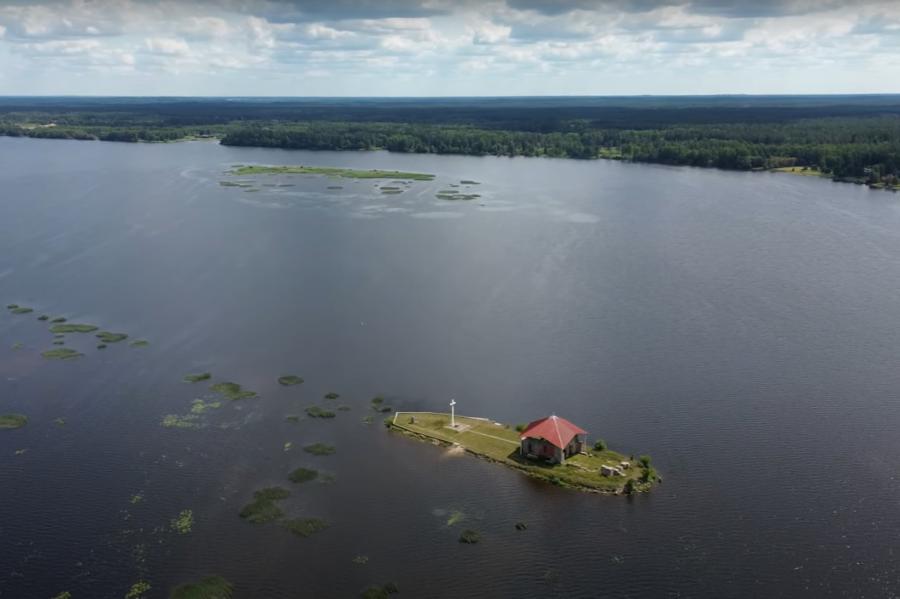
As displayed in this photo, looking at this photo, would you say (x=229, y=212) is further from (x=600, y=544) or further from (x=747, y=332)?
(x=600, y=544)

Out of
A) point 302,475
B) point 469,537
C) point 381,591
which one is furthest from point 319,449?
point 381,591

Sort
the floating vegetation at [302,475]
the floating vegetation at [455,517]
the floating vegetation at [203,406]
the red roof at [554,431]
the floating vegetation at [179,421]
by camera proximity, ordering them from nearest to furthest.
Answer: the floating vegetation at [455,517], the floating vegetation at [302,475], the red roof at [554,431], the floating vegetation at [179,421], the floating vegetation at [203,406]

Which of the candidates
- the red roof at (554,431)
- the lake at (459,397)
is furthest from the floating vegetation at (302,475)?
the red roof at (554,431)

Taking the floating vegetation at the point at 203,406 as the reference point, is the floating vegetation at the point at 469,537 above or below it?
below

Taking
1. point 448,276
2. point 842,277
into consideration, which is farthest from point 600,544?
point 842,277

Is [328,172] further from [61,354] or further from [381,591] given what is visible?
[381,591]

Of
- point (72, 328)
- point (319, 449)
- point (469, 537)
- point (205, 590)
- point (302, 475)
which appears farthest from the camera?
point (72, 328)

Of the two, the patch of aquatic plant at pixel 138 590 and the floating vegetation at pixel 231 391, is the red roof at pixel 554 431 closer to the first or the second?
the floating vegetation at pixel 231 391

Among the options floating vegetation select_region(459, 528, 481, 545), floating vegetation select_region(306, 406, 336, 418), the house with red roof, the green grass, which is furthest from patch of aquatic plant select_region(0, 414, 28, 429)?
the green grass
